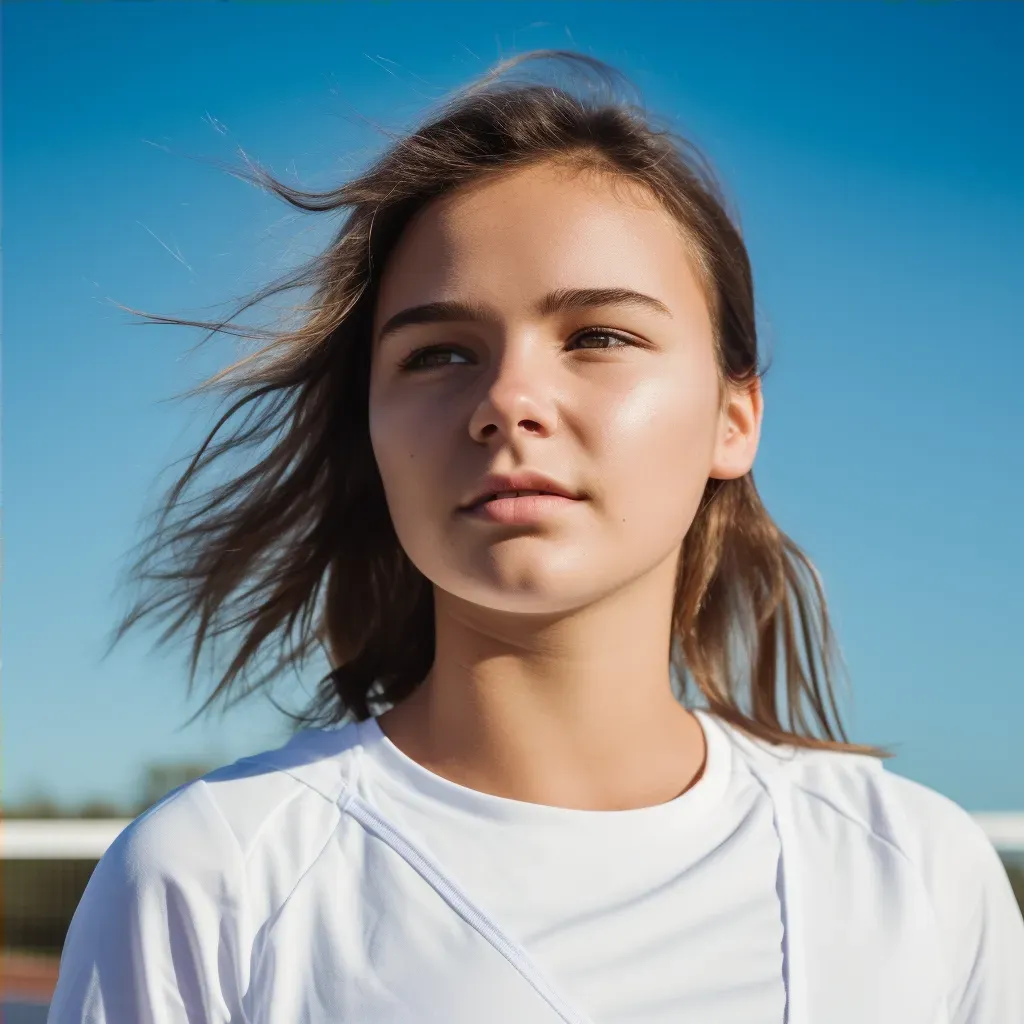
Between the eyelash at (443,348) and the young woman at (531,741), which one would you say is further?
the eyelash at (443,348)

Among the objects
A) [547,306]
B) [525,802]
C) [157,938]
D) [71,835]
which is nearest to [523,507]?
[547,306]

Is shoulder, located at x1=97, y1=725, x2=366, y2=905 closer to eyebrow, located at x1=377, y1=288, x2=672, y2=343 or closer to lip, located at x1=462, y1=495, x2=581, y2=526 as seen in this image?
lip, located at x1=462, y1=495, x2=581, y2=526

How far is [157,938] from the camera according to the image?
1.41 meters

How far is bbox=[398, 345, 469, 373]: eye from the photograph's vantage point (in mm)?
1660

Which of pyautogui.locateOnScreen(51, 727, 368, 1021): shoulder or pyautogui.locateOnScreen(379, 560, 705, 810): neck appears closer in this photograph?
pyautogui.locateOnScreen(51, 727, 368, 1021): shoulder

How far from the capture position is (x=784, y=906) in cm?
156

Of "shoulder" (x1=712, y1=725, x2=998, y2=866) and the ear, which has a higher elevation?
the ear

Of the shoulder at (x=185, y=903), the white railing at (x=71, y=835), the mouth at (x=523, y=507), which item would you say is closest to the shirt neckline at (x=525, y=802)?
the shoulder at (x=185, y=903)

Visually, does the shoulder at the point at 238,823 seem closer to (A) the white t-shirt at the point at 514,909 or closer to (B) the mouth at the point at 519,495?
(A) the white t-shirt at the point at 514,909

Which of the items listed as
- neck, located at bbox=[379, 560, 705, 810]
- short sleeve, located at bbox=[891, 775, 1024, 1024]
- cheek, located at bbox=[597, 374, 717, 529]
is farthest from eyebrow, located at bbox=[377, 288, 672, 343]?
short sleeve, located at bbox=[891, 775, 1024, 1024]

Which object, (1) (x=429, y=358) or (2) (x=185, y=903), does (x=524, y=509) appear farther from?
(2) (x=185, y=903)

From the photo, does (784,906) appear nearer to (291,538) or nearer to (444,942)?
(444,942)

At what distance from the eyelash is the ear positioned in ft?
1.06

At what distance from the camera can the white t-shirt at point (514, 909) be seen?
1408 millimetres
